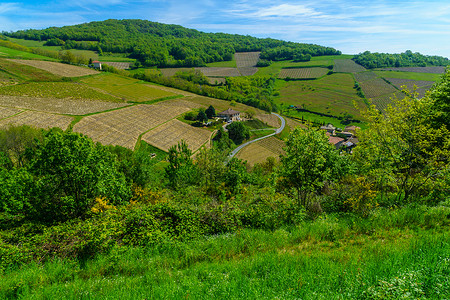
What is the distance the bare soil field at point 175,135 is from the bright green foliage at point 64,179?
157ft

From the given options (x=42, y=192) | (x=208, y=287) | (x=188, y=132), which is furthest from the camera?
(x=188, y=132)

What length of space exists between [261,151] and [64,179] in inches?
2511

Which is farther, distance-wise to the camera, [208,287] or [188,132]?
[188,132]

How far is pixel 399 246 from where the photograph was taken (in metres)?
7.59

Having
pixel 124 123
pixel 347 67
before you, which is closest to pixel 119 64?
pixel 124 123

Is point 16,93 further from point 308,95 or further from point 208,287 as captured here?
point 308,95

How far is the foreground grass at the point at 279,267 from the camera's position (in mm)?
5859

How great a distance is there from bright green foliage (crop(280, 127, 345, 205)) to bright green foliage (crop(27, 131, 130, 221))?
12050mm

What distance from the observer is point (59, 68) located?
100 metres

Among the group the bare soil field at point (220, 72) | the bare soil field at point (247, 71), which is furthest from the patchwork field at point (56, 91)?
the bare soil field at point (247, 71)

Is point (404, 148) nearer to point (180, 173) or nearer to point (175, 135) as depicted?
point (180, 173)

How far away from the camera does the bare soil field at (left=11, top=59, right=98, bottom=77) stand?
94312 mm

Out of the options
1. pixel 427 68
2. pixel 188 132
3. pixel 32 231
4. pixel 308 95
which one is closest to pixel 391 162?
pixel 32 231

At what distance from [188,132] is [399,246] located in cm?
7105
